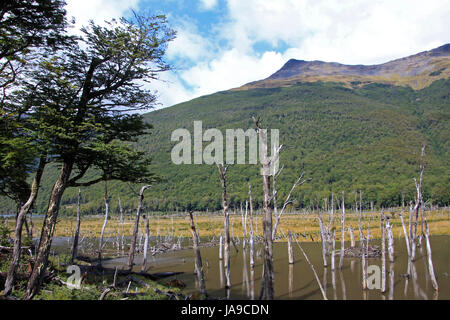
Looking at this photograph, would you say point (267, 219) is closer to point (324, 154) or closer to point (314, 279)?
point (314, 279)

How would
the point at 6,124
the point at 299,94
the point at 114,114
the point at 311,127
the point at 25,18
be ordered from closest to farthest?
the point at 6,124 → the point at 25,18 → the point at 114,114 → the point at 311,127 → the point at 299,94

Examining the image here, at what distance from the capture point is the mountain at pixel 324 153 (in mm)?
92875

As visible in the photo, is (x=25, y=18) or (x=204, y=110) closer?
(x=25, y=18)

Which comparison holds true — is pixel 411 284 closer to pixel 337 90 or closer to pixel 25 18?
pixel 25 18

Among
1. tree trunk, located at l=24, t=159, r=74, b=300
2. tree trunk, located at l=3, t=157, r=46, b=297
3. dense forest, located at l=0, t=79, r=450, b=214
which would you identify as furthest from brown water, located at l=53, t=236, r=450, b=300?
dense forest, located at l=0, t=79, r=450, b=214

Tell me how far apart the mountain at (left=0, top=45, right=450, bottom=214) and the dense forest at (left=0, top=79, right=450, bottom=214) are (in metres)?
0.33

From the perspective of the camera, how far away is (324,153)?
121m

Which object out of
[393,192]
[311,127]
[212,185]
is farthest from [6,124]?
[311,127]

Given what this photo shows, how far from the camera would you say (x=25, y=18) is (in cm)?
1008

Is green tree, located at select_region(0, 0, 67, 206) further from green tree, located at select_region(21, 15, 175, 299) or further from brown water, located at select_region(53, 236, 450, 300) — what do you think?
brown water, located at select_region(53, 236, 450, 300)

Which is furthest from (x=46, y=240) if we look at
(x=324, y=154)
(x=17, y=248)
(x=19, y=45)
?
(x=324, y=154)

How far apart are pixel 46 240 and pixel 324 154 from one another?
118 metres
